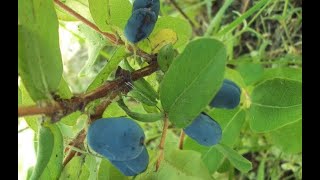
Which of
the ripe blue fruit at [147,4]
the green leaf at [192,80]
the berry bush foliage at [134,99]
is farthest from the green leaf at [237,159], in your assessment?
the ripe blue fruit at [147,4]

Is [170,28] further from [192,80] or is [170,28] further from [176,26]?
[192,80]

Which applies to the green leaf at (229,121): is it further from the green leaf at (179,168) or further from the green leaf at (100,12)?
the green leaf at (100,12)

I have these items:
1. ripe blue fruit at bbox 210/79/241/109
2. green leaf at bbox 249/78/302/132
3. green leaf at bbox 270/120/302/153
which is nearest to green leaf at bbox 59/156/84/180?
ripe blue fruit at bbox 210/79/241/109

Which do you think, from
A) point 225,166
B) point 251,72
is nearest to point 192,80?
point 225,166

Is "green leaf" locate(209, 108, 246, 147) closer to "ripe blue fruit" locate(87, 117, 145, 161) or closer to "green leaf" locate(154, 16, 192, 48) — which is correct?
"green leaf" locate(154, 16, 192, 48)

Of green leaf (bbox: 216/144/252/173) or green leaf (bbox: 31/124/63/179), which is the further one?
green leaf (bbox: 216/144/252/173)

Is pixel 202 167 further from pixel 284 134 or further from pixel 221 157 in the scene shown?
pixel 284 134

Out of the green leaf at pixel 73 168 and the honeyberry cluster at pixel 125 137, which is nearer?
the honeyberry cluster at pixel 125 137
